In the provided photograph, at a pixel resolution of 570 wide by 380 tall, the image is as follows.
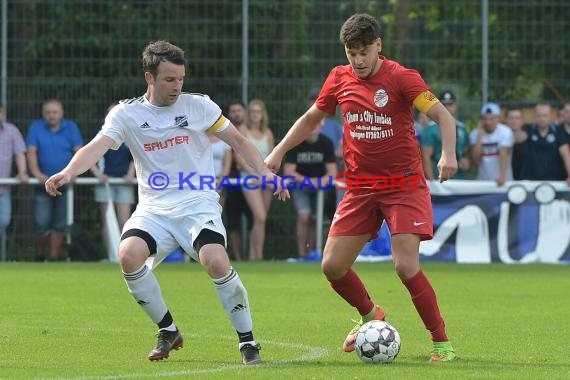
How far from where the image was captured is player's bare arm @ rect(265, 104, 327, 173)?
924 cm

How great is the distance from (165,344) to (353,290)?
4.64 feet

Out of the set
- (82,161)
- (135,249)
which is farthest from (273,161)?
(82,161)

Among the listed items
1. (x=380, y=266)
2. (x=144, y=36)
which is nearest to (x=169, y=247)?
(x=380, y=266)

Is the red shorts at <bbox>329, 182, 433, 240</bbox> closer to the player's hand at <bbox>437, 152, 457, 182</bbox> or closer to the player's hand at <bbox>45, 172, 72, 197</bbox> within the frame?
the player's hand at <bbox>437, 152, 457, 182</bbox>

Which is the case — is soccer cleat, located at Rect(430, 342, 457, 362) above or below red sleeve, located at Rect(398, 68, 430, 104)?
below

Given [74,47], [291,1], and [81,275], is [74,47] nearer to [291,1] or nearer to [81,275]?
[291,1]

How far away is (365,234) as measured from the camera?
29.7 ft

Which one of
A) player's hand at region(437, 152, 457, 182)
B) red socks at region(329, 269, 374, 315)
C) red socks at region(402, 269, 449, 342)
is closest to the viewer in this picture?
player's hand at region(437, 152, 457, 182)

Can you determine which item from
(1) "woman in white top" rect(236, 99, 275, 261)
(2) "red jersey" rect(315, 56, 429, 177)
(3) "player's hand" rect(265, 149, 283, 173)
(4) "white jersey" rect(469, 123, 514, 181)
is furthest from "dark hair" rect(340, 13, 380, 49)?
(4) "white jersey" rect(469, 123, 514, 181)

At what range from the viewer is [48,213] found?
18844 mm

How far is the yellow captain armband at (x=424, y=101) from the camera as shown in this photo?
8.60 m

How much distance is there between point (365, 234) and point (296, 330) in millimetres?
1786

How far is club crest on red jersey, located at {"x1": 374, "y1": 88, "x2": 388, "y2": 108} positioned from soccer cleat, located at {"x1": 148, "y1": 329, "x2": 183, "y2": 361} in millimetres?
2016

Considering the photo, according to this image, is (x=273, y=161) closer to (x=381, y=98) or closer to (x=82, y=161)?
(x=381, y=98)
